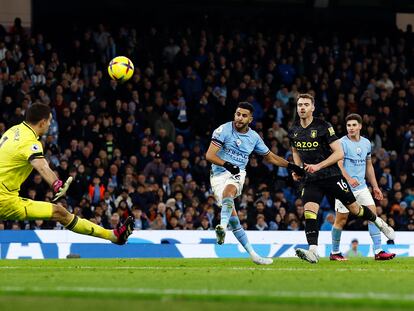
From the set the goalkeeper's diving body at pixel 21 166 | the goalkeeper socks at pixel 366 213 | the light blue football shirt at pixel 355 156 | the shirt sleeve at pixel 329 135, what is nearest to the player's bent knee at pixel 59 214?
the goalkeeper's diving body at pixel 21 166

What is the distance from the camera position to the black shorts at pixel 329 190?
51.8 feet

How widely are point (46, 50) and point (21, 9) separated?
4.18 m

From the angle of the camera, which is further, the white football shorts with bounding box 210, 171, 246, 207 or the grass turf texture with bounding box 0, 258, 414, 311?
the white football shorts with bounding box 210, 171, 246, 207

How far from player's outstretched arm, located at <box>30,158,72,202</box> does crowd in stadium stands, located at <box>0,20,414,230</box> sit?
11594mm

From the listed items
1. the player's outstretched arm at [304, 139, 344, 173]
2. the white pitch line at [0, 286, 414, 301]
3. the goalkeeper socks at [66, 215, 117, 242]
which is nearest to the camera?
the white pitch line at [0, 286, 414, 301]

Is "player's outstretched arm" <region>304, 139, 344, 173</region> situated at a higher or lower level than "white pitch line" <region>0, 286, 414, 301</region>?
higher

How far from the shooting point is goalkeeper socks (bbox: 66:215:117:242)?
13.3 m

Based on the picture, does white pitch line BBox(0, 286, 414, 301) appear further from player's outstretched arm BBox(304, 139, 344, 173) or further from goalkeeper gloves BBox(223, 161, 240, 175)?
player's outstretched arm BBox(304, 139, 344, 173)

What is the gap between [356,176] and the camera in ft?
58.2

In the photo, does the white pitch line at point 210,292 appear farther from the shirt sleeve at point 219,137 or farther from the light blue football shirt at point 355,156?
the light blue football shirt at point 355,156

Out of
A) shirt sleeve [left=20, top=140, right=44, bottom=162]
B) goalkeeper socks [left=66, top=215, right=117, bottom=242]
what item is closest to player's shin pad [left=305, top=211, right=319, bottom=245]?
goalkeeper socks [left=66, top=215, right=117, bottom=242]

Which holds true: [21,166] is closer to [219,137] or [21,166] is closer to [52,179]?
[52,179]

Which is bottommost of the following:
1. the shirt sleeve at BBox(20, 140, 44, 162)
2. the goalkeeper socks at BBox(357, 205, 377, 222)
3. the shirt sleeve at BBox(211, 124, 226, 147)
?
the goalkeeper socks at BBox(357, 205, 377, 222)

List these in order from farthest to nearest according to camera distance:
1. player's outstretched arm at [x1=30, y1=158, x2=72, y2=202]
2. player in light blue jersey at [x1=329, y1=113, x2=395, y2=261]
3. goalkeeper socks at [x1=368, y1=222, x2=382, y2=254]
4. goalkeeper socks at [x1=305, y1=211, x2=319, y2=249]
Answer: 1. goalkeeper socks at [x1=368, y1=222, x2=382, y2=254]
2. player in light blue jersey at [x1=329, y1=113, x2=395, y2=261]
3. goalkeeper socks at [x1=305, y1=211, x2=319, y2=249]
4. player's outstretched arm at [x1=30, y1=158, x2=72, y2=202]
